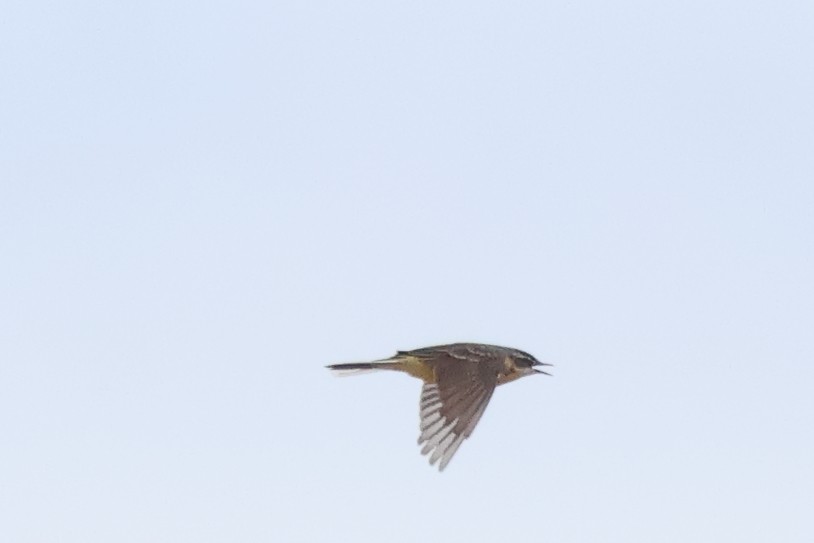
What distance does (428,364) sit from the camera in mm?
12562

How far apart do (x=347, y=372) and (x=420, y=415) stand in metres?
1.04

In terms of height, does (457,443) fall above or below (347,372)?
below

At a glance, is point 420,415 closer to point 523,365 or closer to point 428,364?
point 428,364

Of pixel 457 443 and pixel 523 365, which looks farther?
pixel 523 365

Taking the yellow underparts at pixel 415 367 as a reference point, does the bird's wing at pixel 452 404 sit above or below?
below

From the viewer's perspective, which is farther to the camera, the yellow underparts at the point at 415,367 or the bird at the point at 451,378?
the yellow underparts at the point at 415,367

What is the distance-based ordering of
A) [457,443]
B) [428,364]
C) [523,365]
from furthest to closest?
[523,365], [428,364], [457,443]

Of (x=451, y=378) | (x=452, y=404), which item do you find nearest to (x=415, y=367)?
(x=451, y=378)

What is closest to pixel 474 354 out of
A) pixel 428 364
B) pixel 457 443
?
pixel 428 364

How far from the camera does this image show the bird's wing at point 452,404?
451 inches

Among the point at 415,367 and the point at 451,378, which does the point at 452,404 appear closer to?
the point at 451,378

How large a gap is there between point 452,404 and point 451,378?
1.49ft

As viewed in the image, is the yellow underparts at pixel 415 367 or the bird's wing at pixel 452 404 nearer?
the bird's wing at pixel 452 404

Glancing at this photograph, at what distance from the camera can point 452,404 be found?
39.1 ft
